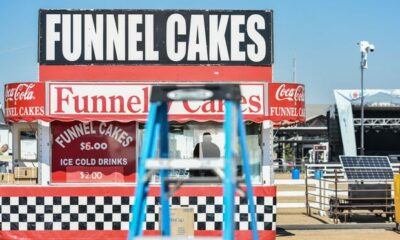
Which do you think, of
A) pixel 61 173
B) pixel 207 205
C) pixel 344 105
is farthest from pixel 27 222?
pixel 344 105

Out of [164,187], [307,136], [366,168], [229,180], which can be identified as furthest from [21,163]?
[307,136]

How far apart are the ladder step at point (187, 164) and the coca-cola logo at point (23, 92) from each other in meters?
6.95

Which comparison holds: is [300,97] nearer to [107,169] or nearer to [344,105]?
[107,169]

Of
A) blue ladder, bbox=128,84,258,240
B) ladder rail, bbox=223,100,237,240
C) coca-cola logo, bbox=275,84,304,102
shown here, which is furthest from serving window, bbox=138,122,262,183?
ladder rail, bbox=223,100,237,240

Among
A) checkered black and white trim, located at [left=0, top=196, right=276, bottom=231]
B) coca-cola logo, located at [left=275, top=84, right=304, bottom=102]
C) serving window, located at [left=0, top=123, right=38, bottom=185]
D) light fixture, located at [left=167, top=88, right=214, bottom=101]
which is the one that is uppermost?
coca-cola logo, located at [left=275, top=84, right=304, bottom=102]

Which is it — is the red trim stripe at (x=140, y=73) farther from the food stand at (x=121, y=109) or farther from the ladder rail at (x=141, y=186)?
the ladder rail at (x=141, y=186)

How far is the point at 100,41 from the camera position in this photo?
535 inches

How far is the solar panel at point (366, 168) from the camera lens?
61.5 feet

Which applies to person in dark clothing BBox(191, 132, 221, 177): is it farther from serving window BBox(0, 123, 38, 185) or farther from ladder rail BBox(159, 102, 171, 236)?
ladder rail BBox(159, 102, 171, 236)

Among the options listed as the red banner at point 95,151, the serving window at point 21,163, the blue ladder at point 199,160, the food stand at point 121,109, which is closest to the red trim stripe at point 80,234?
the food stand at point 121,109

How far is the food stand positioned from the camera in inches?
492

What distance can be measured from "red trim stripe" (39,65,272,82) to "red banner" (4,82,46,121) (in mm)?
719

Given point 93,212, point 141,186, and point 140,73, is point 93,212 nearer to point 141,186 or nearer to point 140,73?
point 140,73

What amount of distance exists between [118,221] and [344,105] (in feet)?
152
